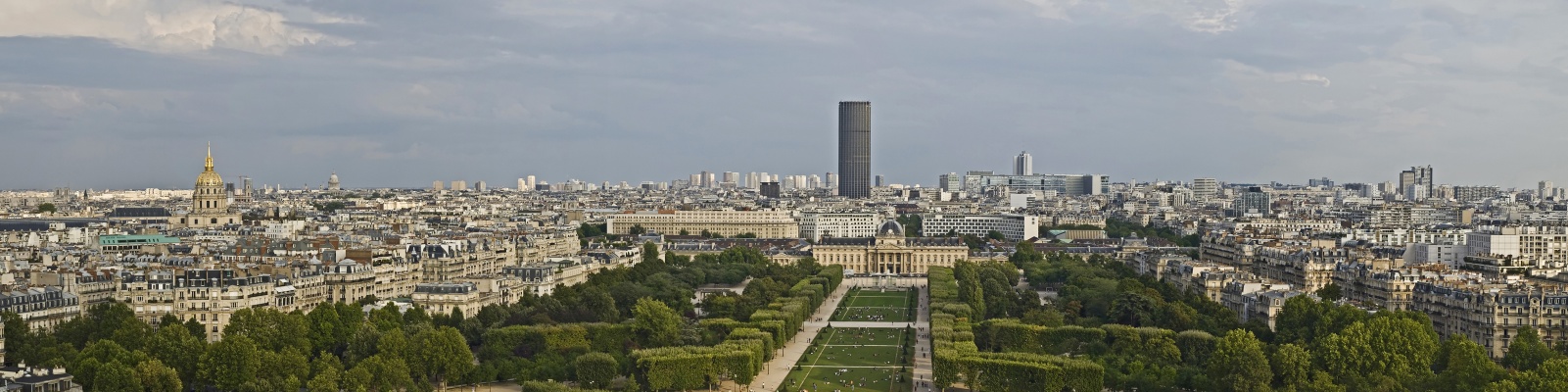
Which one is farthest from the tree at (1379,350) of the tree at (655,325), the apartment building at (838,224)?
the apartment building at (838,224)

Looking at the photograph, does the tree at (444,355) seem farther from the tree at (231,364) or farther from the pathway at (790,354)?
the pathway at (790,354)

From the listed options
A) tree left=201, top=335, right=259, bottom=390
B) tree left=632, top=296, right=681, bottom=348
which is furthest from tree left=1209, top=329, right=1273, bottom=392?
tree left=201, top=335, right=259, bottom=390

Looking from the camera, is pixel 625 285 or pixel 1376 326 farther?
pixel 625 285

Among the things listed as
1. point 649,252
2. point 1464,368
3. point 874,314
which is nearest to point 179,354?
point 1464,368

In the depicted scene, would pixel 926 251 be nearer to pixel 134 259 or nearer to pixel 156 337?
pixel 134 259

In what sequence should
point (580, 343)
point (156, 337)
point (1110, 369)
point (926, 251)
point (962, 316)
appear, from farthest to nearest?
point (926, 251) < point (962, 316) < point (580, 343) < point (1110, 369) < point (156, 337)

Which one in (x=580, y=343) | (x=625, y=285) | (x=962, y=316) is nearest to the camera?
(x=580, y=343)

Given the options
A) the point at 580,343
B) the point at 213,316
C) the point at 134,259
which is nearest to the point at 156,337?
the point at 213,316
